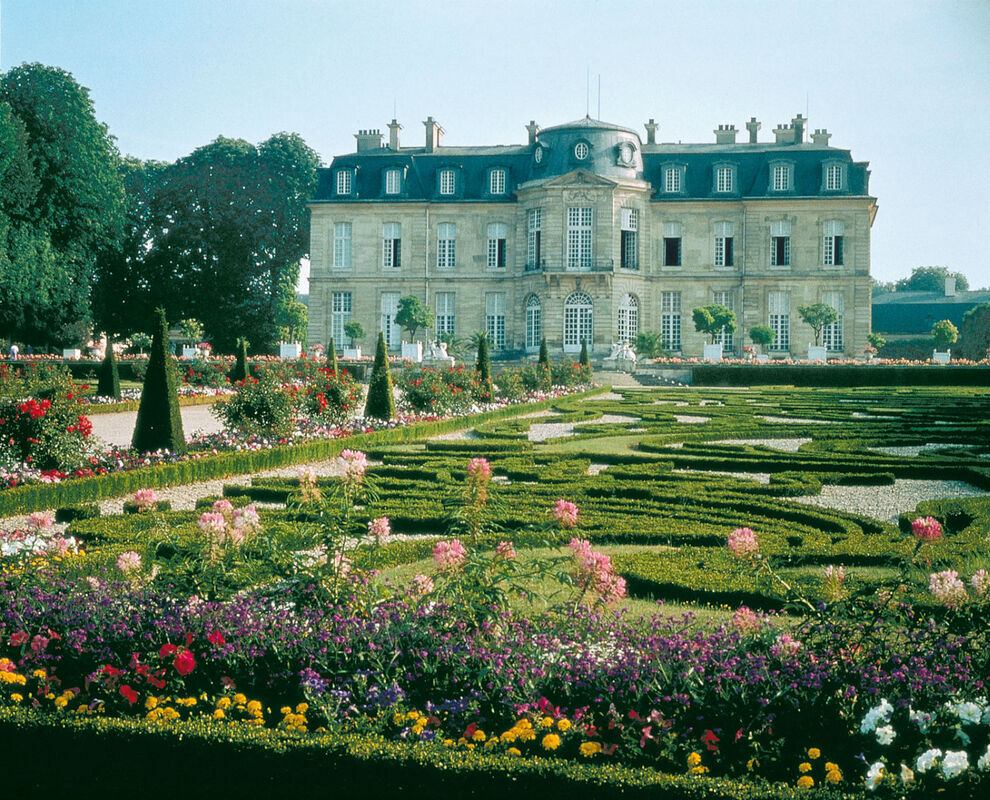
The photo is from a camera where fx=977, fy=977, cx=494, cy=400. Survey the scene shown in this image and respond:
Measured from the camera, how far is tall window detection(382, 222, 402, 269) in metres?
37.6

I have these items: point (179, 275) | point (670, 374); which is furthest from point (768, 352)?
point (179, 275)

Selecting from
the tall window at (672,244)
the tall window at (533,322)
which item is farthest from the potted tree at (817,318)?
the tall window at (533,322)

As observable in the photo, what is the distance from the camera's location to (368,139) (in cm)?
3912

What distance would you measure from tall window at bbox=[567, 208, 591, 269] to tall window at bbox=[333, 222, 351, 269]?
8.74 meters

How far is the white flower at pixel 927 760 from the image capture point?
9.02 ft

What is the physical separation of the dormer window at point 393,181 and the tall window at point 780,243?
46.3 ft

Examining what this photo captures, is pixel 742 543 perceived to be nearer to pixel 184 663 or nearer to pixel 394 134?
pixel 184 663

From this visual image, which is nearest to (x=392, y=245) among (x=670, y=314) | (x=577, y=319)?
(x=577, y=319)

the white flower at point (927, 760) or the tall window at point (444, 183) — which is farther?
the tall window at point (444, 183)

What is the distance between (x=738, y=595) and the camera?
4848 mm

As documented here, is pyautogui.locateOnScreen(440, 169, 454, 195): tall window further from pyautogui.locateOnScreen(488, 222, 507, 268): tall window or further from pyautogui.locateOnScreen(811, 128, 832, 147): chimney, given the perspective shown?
pyautogui.locateOnScreen(811, 128, 832, 147): chimney

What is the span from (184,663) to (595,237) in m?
32.5

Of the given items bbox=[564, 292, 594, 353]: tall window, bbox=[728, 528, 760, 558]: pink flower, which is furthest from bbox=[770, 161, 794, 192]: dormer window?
bbox=[728, 528, 760, 558]: pink flower

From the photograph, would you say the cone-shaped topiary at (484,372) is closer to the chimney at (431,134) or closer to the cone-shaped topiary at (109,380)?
the cone-shaped topiary at (109,380)
